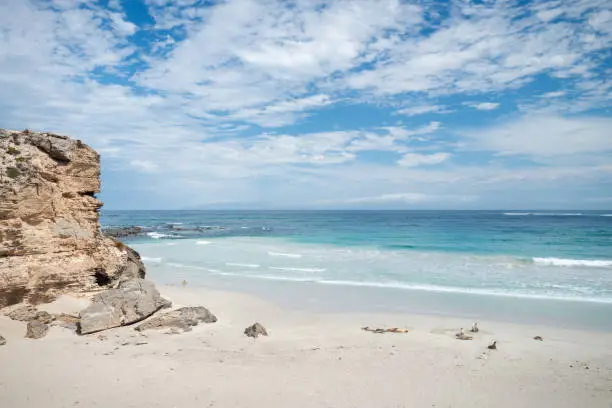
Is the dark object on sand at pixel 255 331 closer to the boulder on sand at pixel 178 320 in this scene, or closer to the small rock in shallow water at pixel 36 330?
the boulder on sand at pixel 178 320

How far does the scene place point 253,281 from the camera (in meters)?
17.3

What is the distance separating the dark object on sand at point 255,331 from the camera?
912 centimetres

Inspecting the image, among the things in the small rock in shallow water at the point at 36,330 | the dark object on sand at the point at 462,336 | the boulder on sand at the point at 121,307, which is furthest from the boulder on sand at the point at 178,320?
the dark object on sand at the point at 462,336

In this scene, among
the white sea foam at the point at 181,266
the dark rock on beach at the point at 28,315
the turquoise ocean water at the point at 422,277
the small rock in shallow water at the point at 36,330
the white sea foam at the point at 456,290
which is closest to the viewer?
the small rock in shallow water at the point at 36,330

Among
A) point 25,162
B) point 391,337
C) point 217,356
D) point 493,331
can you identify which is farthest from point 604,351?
point 25,162

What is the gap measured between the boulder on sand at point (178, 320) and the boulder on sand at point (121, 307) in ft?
1.45

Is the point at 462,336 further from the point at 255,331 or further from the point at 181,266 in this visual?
the point at 181,266

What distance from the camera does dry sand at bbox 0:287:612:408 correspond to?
5.89m

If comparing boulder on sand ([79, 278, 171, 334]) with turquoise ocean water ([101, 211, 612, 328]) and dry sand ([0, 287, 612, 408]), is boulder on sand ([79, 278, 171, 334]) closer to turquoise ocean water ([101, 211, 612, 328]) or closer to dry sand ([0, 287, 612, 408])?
dry sand ([0, 287, 612, 408])

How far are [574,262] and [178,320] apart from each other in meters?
22.5

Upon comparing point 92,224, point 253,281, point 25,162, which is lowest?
point 253,281

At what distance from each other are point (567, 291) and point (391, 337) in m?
9.65

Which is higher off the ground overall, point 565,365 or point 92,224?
point 92,224

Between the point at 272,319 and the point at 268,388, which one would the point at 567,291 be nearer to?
the point at 272,319
